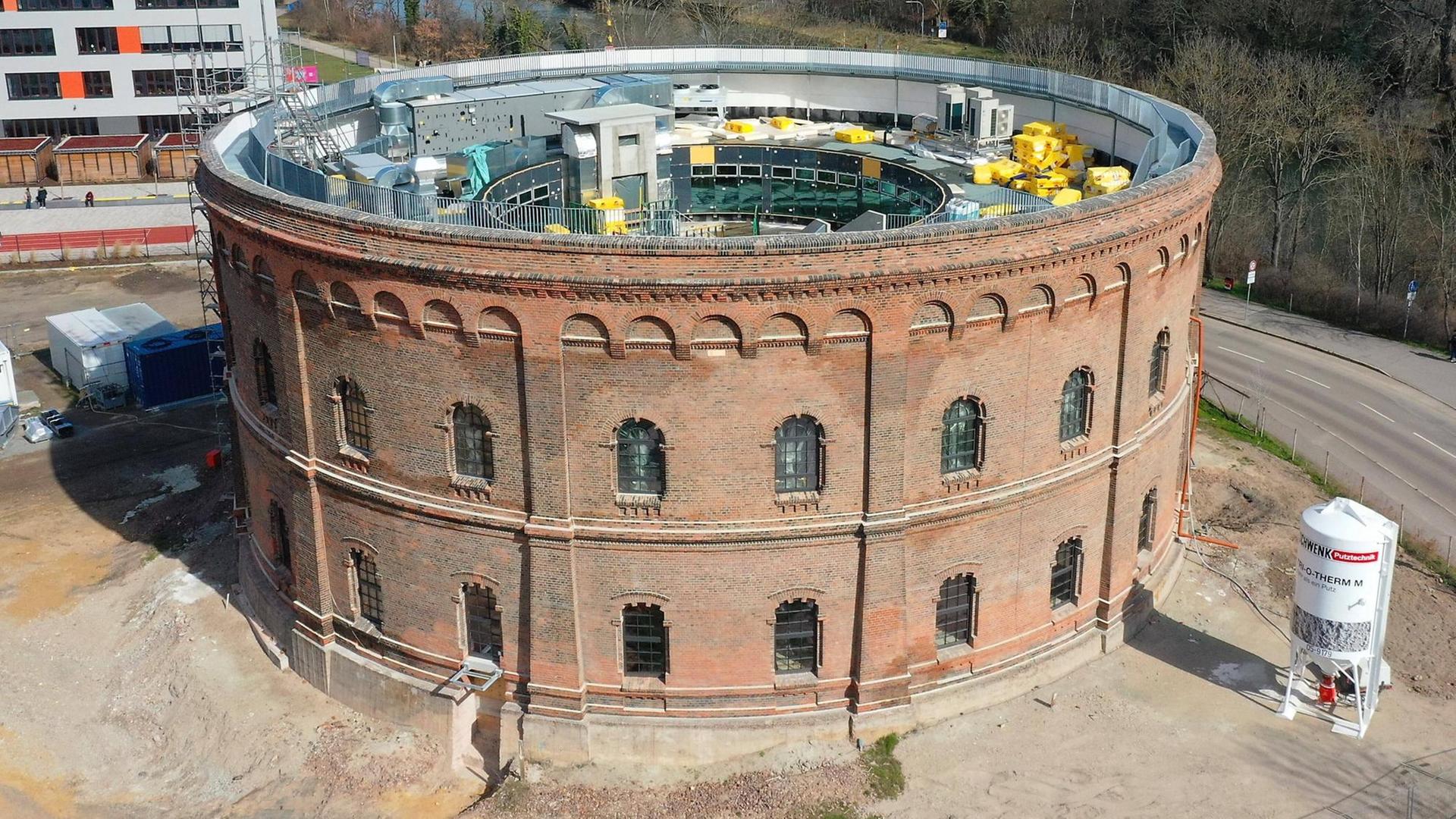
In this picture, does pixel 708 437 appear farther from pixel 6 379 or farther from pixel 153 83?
pixel 153 83

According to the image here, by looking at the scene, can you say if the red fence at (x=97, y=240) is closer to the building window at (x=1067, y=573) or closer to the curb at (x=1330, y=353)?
the curb at (x=1330, y=353)

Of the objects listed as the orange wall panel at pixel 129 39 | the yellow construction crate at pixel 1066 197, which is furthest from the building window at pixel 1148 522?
the orange wall panel at pixel 129 39

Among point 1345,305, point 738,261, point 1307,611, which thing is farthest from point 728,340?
point 1345,305

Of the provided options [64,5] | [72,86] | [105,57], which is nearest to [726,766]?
[105,57]

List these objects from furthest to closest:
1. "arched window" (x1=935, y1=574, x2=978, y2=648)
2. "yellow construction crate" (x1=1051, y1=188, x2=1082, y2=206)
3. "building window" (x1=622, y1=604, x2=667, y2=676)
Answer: "yellow construction crate" (x1=1051, y1=188, x2=1082, y2=206) < "arched window" (x1=935, y1=574, x2=978, y2=648) < "building window" (x1=622, y1=604, x2=667, y2=676)

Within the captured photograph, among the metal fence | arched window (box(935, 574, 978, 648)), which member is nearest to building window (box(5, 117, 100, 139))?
the metal fence

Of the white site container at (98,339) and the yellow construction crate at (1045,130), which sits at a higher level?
the yellow construction crate at (1045,130)

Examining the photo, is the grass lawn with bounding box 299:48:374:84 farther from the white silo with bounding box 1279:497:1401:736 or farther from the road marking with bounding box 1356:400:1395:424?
the white silo with bounding box 1279:497:1401:736

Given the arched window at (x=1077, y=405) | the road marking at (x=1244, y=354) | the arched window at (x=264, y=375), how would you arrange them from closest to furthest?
the arched window at (x=1077, y=405)
the arched window at (x=264, y=375)
the road marking at (x=1244, y=354)
